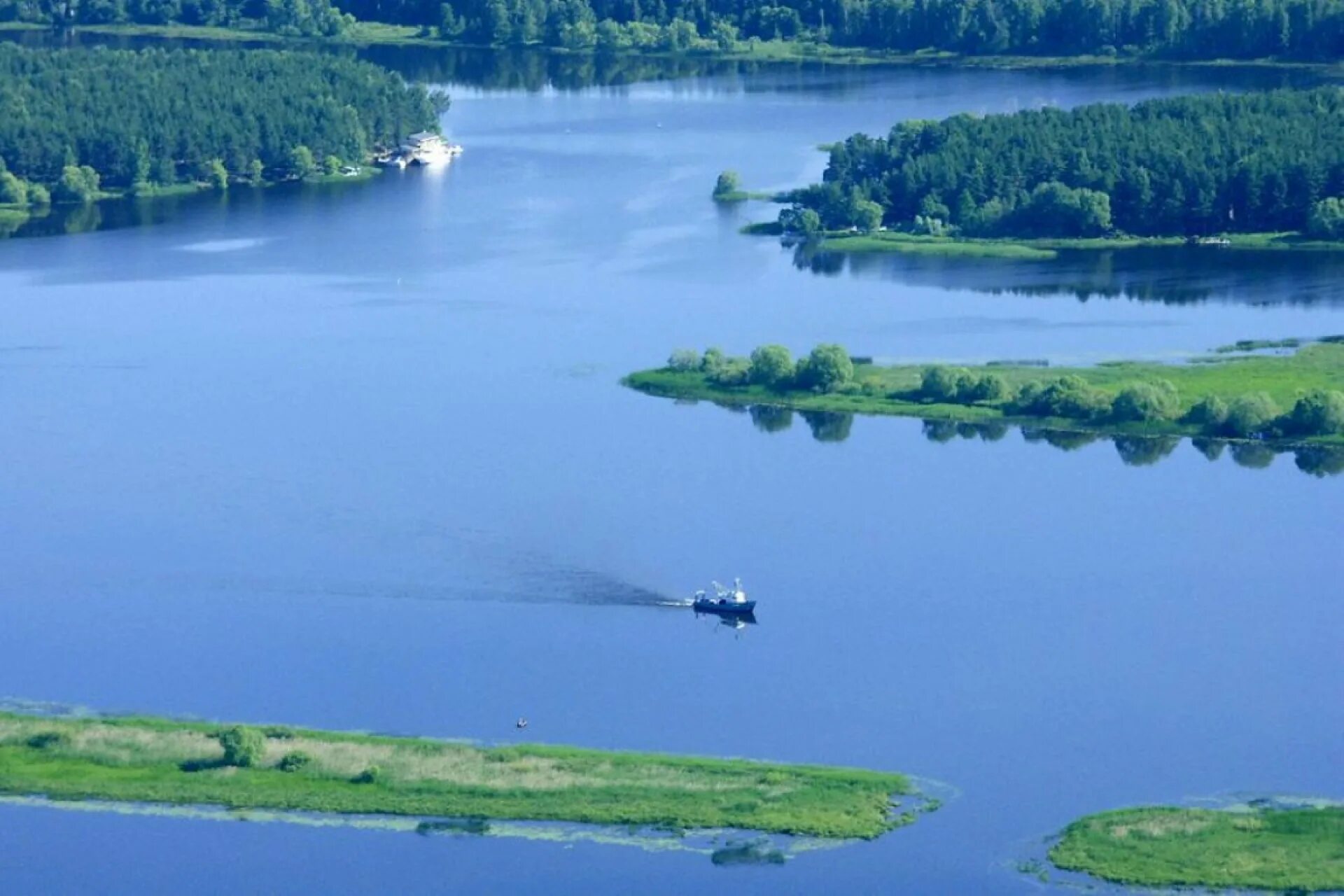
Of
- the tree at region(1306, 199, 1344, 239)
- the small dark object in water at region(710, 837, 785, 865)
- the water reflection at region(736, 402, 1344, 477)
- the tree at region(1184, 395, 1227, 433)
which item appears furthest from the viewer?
the tree at region(1306, 199, 1344, 239)

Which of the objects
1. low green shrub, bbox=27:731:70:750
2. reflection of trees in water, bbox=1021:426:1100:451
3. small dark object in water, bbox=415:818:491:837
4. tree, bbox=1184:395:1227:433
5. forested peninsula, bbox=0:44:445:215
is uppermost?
forested peninsula, bbox=0:44:445:215

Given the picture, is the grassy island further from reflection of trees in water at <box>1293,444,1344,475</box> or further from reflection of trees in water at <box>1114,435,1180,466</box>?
reflection of trees in water at <box>1293,444,1344,475</box>

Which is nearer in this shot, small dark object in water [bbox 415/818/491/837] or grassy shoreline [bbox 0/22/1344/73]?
small dark object in water [bbox 415/818/491/837]

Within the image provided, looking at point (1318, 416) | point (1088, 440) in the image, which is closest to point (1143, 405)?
point (1088, 440)

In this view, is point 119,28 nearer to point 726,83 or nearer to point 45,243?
point 726,83

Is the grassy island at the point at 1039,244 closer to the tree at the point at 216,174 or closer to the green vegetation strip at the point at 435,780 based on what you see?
the tree at the point at 216,174

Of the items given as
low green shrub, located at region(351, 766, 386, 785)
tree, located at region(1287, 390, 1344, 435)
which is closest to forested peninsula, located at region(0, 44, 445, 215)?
tree, located at region(1287, 390, 1344, 435)

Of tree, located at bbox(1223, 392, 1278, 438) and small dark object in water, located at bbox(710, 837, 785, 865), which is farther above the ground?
tree, located at bbox(1223, 392, 1278, 438)
